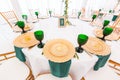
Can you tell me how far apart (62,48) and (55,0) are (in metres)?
3.23

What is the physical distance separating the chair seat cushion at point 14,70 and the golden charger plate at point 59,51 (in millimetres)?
534

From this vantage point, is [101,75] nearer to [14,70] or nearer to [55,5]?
[14,70]

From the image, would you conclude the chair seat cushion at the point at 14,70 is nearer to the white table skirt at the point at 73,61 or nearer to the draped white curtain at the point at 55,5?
the white table skirt at the point at 73,61

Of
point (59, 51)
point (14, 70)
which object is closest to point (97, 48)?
point (59, 51)

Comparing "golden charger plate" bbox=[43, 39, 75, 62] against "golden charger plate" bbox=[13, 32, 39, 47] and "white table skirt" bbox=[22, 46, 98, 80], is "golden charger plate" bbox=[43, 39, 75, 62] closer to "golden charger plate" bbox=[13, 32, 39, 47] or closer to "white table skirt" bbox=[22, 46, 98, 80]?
"white table skirt" bbox=[22, 46, 98, 80]

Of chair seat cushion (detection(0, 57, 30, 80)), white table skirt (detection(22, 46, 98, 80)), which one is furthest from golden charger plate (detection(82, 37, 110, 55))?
chair seat cushion (detection(0, 57, 30, 80))

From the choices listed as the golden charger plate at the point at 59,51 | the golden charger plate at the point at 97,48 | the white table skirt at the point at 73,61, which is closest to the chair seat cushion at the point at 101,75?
the white table skirt at the point at 73,61

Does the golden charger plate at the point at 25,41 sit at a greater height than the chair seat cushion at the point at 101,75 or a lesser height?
greater

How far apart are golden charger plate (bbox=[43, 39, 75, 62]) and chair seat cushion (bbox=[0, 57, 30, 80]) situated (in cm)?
53

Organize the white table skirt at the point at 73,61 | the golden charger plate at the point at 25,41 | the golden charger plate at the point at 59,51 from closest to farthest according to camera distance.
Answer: the golden charger plate at the point at 59,51
the white table skirt at the point at 73,61
the golden charger plate at the point at 25,41

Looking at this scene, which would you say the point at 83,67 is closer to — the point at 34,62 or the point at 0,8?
the point at 34,62

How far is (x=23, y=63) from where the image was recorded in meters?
1.16

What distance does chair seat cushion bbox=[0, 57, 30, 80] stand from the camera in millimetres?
1036

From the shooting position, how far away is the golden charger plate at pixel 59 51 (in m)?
0.70
